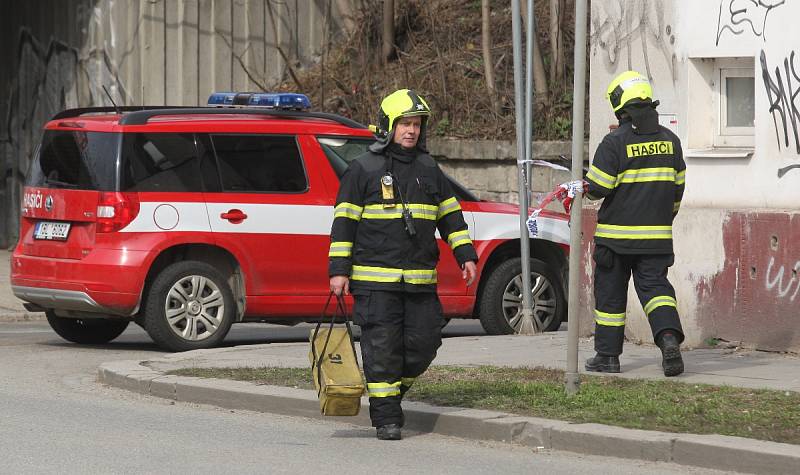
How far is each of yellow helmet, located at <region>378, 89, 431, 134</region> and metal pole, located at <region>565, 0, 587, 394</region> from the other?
900mm

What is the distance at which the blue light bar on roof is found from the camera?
41.1 ft

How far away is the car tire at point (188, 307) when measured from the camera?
37.0 ft

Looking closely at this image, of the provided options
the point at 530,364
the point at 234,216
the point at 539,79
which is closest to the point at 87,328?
the point at 234,216

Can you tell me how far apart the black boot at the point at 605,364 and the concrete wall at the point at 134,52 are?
445 inches

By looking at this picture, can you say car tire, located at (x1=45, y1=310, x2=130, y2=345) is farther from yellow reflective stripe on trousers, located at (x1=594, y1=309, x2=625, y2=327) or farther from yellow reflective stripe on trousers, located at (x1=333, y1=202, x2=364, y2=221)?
yellow reflective stripe on trousers, located at (x1=333, y1=202, x2=364, y2=221)

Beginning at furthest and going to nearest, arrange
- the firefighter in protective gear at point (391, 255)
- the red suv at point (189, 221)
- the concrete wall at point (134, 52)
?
the concrete wall at point (134, 52) < the red suv at point (189, 221) < the firefighter in protective gear at point (391, 255)

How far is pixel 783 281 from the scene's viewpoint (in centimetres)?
1002

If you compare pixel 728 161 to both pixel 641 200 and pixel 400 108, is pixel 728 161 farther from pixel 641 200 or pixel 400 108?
pixel 400 108

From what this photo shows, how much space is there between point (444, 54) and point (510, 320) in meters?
8.06

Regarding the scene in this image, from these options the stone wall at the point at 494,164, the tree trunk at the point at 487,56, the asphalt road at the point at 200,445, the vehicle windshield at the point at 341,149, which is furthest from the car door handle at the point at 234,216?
the tree trunk at the point at 487,56

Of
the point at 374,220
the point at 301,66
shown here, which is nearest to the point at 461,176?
the point at 301,66

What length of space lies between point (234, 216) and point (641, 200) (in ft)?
12.1

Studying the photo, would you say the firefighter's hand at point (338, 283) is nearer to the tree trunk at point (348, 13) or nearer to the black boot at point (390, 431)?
the black boot at point (390, 431)

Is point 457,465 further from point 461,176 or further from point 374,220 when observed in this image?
point 461,176
